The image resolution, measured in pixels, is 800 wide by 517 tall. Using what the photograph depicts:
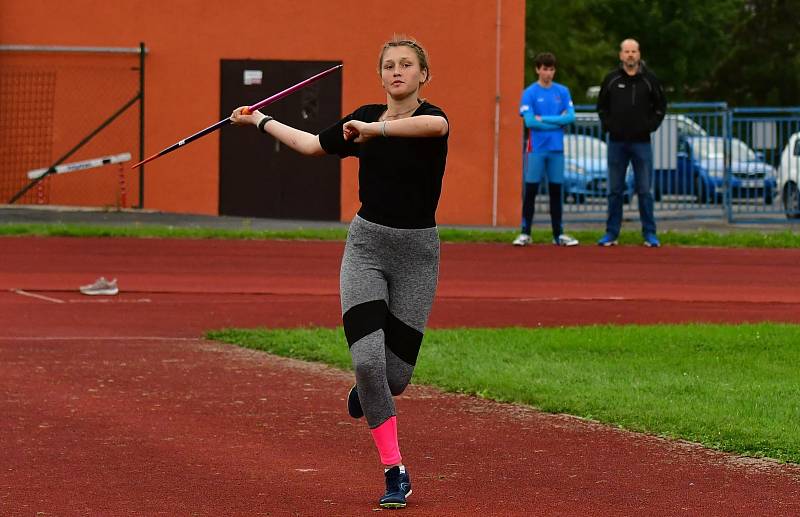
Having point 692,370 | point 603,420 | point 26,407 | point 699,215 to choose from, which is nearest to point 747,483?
point 603,420

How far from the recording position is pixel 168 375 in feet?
36.0

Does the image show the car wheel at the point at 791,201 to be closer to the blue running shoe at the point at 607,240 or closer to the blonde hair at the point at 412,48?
the blue running shoe at the point at 607,240

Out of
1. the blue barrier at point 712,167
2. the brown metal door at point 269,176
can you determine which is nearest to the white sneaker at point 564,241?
the blue barrier at point 712,167

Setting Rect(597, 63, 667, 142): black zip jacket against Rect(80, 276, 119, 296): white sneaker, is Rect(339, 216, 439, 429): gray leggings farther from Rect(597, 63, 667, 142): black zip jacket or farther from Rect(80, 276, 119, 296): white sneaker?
Rect(597, 63, 667, 142): black zip jacket

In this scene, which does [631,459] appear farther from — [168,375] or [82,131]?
[82,131]

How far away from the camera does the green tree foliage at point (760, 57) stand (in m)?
62.1

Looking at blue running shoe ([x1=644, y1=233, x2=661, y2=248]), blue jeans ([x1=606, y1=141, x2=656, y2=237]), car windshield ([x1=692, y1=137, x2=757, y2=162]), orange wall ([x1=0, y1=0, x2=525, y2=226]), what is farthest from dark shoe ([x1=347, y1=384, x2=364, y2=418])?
car windshield ([x1=692, y1=137, x2=757, y2=162])

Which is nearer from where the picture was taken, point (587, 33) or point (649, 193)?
point (649, 193)

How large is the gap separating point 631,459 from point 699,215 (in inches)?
741

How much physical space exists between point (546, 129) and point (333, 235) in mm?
3476

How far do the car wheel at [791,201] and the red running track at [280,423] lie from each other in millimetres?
9030

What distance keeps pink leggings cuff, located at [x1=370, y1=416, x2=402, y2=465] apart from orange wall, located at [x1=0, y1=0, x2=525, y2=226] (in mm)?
18706

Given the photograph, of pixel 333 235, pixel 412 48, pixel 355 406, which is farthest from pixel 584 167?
pixel 412 48

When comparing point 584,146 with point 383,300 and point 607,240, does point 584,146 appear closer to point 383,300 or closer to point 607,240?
point 607,240
